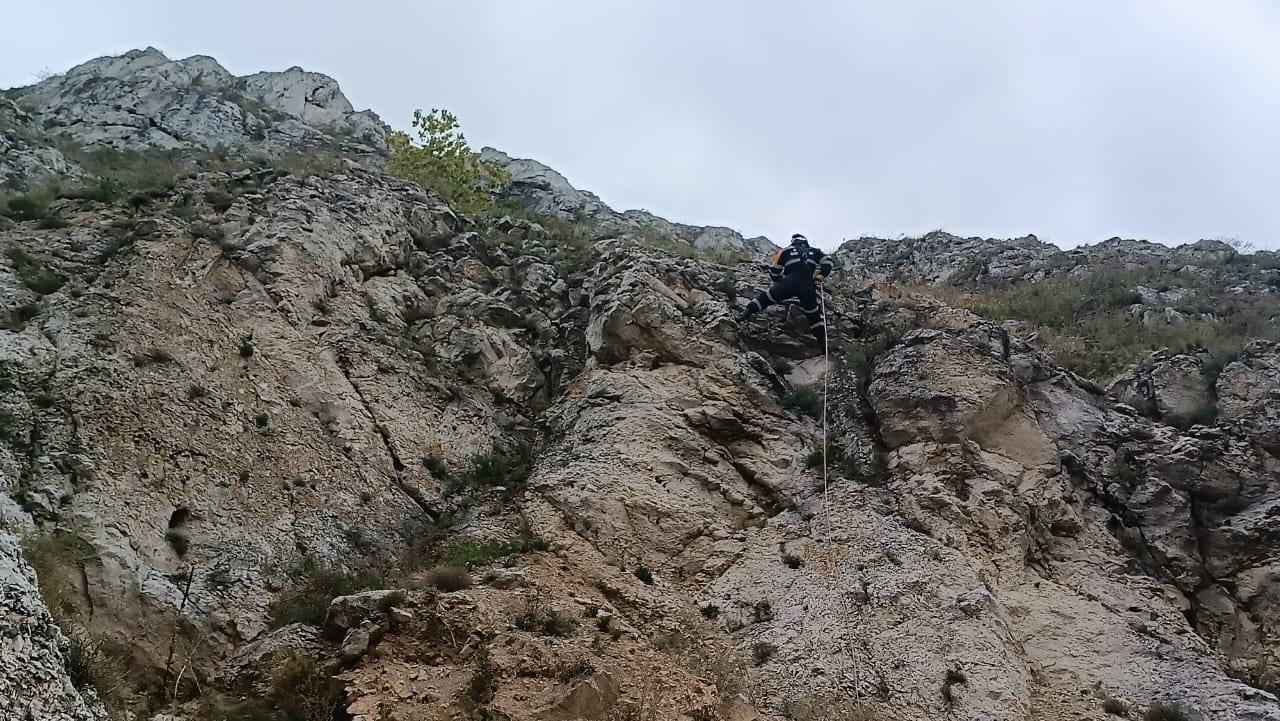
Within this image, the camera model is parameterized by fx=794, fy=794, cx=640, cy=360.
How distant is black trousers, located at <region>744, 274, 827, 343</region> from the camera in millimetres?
15359

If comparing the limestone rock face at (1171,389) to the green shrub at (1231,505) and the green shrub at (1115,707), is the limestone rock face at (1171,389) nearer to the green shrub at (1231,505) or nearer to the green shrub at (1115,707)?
the green shrub at (1231,505)

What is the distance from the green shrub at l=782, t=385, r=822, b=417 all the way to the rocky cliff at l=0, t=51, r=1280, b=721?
6cm

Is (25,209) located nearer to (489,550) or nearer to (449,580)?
(489,550)

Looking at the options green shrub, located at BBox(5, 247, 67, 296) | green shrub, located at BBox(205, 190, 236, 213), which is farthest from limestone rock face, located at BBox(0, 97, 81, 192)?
green shrub, located at BBox(5, 247, 67, 296)

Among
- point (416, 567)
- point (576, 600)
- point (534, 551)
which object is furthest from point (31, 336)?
point (576, 600)

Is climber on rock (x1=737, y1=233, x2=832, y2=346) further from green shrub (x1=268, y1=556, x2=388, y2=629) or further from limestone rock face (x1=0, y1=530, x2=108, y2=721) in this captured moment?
limestone rock face (x1=0, y1=530, x2=108, y2=721)

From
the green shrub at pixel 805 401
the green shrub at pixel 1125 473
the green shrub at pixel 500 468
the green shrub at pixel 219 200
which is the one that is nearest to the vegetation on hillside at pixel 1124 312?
the green shrub at pixel 1125 473

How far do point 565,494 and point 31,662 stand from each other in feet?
22.7

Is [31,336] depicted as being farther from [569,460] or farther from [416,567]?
[569,460]

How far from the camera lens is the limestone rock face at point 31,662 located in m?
5.58

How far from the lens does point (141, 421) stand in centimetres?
1094

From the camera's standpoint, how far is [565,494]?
1191 centimetres

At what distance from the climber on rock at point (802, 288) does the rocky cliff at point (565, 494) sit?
0.41 metres

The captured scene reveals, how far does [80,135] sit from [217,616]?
20881mm
